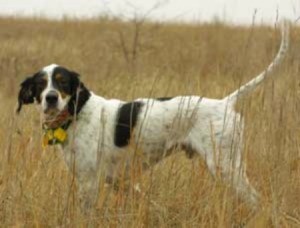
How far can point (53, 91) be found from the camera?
4.24m

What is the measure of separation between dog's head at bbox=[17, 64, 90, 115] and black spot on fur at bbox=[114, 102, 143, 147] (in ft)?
0.80

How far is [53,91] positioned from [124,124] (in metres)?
0.47

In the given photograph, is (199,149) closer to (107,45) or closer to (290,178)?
(290,178)

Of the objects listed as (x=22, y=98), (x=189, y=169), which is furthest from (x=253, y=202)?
(x=22, y=98)

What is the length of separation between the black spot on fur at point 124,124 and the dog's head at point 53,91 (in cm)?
24

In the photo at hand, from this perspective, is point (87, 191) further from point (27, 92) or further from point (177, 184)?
→ point (27, 92)

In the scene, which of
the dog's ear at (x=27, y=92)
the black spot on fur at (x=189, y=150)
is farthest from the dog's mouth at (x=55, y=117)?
the black spot on fur at (x=189, y=150)

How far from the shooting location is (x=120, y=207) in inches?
120

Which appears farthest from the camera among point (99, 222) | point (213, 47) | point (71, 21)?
point (71, 21)

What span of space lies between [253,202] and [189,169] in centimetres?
54

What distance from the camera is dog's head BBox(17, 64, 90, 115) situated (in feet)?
13.8

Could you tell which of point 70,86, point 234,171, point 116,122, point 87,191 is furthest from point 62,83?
point 234,171

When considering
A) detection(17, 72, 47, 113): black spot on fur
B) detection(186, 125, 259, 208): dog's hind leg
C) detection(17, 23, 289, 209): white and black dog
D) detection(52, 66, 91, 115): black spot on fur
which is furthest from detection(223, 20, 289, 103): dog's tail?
detection(17, 72, 47, 113): black spot on fur

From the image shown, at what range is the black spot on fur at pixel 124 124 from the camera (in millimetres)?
4324
